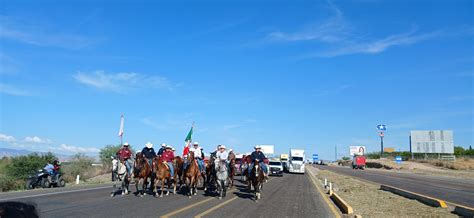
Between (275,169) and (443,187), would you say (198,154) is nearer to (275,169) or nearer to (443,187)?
(443,187)

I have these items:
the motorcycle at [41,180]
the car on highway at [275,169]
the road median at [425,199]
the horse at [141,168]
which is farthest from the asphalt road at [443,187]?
the motorcycle at [41,180]

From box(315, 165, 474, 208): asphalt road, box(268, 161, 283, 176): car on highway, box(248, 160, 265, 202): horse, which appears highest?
box(248, 160, 265, 202): horse

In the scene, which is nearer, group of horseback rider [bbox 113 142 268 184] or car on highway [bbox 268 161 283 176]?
group of horseback rider [bbox 113 142 268 184]

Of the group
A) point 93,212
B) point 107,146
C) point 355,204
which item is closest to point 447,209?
point 355,204

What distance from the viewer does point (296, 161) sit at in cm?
5734

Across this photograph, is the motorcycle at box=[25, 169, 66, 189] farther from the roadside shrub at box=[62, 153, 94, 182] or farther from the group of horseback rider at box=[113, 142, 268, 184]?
the roadside shrub at box=[62, 153, 94, 182]

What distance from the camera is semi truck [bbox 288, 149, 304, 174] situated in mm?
57156

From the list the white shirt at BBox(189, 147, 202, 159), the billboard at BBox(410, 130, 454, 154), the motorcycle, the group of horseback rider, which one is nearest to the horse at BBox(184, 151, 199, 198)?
the group of horseback rider

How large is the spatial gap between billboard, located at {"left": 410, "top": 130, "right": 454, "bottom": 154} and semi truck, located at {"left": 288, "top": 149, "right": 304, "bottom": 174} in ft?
134

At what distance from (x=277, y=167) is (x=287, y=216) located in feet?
115

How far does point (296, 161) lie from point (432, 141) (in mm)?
43380

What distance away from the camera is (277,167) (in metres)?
48.5

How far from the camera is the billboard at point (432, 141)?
84438 millimetres

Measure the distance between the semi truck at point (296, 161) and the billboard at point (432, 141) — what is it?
40.8 metres
